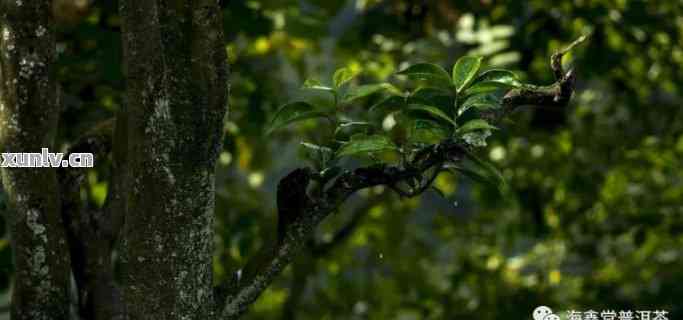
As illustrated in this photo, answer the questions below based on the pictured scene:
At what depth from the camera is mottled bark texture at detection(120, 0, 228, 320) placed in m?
1.41

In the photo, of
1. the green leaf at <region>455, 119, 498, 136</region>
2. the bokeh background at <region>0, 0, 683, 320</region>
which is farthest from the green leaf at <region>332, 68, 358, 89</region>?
the bokeh background at <region>0, 0, 683, 320</region>

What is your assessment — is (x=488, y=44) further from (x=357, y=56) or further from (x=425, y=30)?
(x=357, y=56)

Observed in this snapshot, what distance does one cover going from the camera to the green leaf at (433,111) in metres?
1.45

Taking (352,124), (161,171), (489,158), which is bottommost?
(161,171)

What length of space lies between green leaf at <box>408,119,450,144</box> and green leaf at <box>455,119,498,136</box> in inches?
1.0

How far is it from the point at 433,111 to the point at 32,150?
0.60 metres

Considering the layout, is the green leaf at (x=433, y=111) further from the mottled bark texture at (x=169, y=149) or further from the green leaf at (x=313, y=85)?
the mottled bark texture at (x=169, y=149)

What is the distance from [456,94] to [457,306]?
108 inches

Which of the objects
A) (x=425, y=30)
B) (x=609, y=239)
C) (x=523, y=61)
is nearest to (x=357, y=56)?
(x=425, y=30)

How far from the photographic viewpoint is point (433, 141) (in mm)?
1488

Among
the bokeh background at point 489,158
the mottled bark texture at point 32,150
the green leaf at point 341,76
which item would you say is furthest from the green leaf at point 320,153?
the bokeh background at point 489,158

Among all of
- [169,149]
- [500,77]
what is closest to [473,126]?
[500,77]

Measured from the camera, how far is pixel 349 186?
1.52 metres

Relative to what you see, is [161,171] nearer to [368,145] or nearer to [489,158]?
[368,145]
